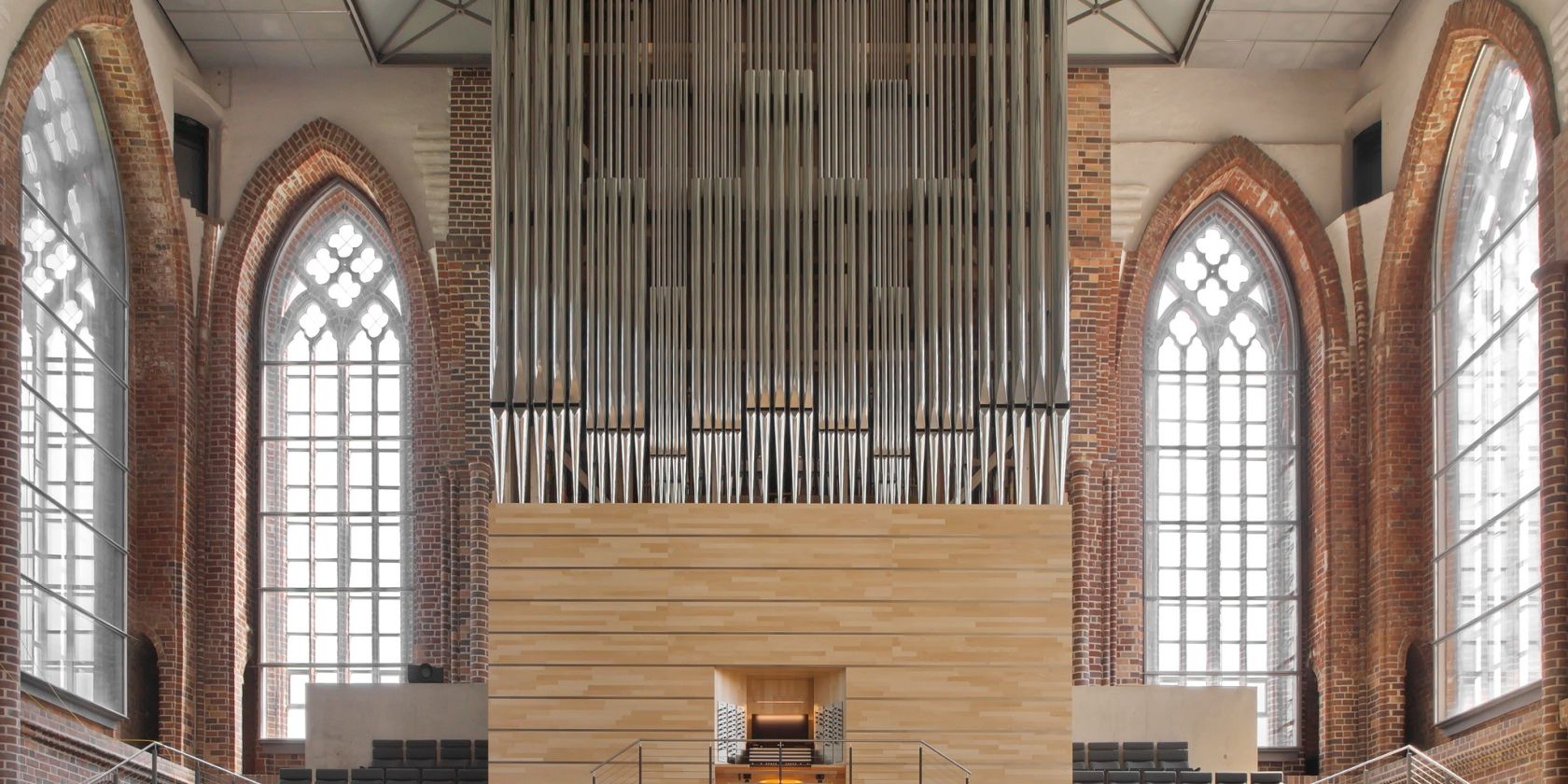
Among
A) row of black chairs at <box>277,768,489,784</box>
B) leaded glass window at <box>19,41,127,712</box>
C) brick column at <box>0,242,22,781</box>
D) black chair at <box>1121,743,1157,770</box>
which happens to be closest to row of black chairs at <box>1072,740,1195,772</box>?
black chair at <box>1121,743,1157,770</box>

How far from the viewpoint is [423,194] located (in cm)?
2394

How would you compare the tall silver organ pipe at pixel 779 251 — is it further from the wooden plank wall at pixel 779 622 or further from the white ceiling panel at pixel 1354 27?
the white ceiling panel at pixel 1354 27

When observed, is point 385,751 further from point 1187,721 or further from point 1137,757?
point 1187,721

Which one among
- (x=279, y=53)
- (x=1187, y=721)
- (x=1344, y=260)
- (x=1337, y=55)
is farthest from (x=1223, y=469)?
(x=279, y=53)

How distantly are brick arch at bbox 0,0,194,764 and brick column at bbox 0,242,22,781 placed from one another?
3245 millimetres

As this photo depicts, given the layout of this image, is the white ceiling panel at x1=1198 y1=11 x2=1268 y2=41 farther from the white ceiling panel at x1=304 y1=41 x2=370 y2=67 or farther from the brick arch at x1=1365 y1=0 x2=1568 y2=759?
the white ceiling panel at x1=304 y1=41 x2=370 y2=67

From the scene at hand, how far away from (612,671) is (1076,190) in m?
7.16

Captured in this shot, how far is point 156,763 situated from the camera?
19.9 meters

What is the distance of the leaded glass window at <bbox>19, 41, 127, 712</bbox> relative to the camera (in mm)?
20484

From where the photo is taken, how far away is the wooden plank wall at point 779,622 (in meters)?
19.9

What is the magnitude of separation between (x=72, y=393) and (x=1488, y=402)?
1270cm

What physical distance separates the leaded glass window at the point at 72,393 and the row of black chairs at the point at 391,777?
5.99ft

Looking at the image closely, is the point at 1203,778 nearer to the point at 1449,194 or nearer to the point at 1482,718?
the point at 1482,718

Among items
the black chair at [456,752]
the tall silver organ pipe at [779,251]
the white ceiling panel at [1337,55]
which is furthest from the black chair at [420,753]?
the white ceiling panel at [1337,55]
